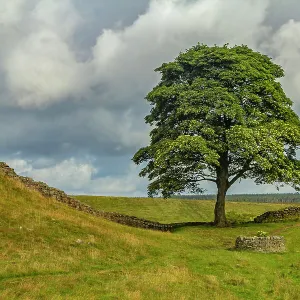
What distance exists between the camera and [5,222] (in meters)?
32.0

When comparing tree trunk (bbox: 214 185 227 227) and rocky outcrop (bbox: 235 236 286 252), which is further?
tree trunk (bbox: 214 185 227 227)

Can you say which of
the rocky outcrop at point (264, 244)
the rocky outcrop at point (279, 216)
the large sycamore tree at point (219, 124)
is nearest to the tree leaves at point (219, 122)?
the large sycamore tree at point (219, 124)

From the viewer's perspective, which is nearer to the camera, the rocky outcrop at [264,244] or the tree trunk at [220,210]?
the rocky outcrop at [264,244]

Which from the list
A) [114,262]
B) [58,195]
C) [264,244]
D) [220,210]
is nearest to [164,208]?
[220,210]

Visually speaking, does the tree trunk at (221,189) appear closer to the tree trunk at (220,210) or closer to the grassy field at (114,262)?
the tree trunk at (220,210)

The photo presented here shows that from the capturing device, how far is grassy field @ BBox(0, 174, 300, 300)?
2016cm

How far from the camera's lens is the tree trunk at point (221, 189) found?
168 feet

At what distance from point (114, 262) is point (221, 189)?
2733cm

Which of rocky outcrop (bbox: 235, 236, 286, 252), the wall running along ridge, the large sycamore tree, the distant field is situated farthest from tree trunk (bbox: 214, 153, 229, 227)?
the distant field

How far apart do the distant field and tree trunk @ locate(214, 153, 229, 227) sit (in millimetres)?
18462

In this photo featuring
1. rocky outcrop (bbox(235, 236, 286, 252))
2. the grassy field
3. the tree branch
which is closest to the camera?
the grassy field

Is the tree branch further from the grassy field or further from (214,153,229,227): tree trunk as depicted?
the grassy field

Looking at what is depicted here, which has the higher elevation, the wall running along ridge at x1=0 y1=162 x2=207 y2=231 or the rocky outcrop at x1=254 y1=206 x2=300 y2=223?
the wall running along ridge at x1=0 y1=162 x2=207 y2=231

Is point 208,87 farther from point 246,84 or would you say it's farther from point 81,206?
point 81,206
